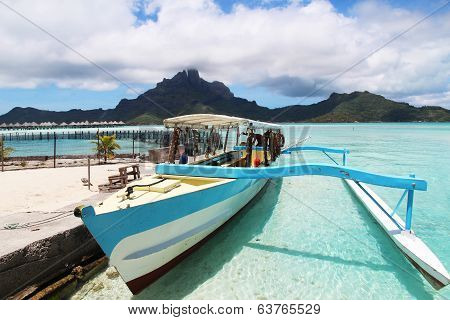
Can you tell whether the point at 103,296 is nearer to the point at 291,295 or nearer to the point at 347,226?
the point at 291,295

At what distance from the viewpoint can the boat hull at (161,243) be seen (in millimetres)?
4895

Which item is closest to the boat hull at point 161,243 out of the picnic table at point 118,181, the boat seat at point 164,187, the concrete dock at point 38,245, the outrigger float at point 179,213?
the outrigger float at point 179,213

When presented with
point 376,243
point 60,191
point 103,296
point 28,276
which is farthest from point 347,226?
point 60,191

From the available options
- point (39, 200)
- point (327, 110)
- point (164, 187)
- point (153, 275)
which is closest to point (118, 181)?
point (39, 200)

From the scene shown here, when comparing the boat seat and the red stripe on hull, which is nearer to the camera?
the red stripe on hull

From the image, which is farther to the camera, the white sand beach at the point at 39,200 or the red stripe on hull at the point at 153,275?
the white sand beach at the point at 39,200

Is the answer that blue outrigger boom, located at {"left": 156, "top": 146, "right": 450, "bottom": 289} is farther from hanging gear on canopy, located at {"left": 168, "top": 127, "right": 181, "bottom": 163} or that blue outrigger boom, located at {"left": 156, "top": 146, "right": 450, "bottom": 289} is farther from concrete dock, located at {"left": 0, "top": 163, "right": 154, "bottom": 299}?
concrete dock, located at {"left": 0, "top": 163, "right": 154, "bottom": 299}

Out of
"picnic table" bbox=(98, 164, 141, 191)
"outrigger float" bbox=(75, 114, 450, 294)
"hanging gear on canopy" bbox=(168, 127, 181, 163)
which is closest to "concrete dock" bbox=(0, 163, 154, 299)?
"picnic table" bbox=(98, 164, 141, 191)

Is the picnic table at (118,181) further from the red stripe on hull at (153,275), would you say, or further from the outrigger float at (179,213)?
the red stripe on hull at (153,275)

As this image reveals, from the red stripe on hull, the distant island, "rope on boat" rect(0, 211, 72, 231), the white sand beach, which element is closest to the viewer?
the red stripe on hull

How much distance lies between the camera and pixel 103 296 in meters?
5.45

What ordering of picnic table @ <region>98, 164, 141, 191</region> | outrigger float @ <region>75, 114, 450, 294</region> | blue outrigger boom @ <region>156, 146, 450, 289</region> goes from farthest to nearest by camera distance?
picnic table @ <region>98, 164, 141, 191</region>, blue outrigger boom @ <region>156, 146, 450, 289</region>, outrigger float @ <region>75, 114, 450, 294</region>

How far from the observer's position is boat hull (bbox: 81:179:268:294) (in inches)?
193
